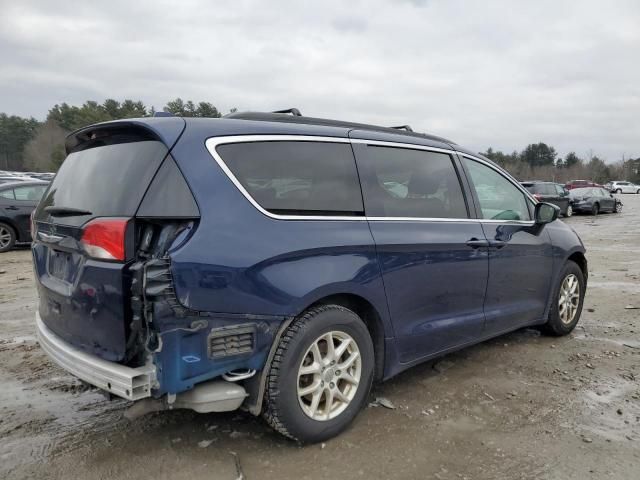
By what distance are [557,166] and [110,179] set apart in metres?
108

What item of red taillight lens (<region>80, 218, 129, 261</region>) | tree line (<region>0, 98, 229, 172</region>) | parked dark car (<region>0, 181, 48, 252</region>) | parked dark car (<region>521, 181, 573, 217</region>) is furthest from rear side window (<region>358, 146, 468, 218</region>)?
tree line (<region>0, 98, 229, 172</region>)

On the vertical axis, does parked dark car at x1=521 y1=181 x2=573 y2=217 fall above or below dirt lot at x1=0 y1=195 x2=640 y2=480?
above

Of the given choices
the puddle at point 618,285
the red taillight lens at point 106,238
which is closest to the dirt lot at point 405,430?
the red taillight lens at point 106,238

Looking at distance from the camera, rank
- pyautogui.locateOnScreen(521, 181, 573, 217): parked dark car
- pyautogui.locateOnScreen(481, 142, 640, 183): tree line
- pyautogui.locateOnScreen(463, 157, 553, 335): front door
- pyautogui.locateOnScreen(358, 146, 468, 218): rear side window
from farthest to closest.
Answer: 1. pyautogui.locateOnScreen(481, 142, 640, 183): tree line
2. pyautogui.locateOnScreen(521, 181, 573, 217): parked dark car
3. pyautogui.locateOnScreen(463, 157, 553, 335): front door
4. pyautogui.locateOnScreen(358, 146, 468, 218): rear side window

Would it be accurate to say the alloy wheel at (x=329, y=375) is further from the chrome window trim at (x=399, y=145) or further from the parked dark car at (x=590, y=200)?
the parked dark car at (x=590, y=200)

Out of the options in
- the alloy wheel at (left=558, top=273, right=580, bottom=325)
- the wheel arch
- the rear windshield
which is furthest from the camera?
the wheel arch

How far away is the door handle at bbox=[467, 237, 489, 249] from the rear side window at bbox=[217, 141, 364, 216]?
3.47ft

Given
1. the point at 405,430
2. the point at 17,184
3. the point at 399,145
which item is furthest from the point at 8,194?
the point at 405,430

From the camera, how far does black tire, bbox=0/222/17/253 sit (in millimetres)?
10656

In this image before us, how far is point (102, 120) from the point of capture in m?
49.8

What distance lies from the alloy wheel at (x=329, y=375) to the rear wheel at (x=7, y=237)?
1032 centimetres

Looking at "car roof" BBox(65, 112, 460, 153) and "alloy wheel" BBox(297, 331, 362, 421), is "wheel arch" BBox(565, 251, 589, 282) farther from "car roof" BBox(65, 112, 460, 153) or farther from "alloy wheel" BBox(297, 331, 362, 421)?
"alloy wheel" BBox(297, 331, 362, 421)

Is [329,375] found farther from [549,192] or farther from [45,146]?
[45,146]

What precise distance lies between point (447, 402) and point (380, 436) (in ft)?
2.33
